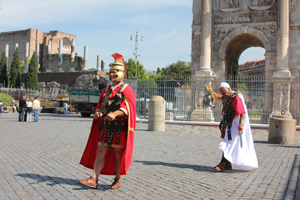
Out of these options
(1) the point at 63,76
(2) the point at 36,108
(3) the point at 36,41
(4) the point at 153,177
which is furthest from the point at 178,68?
(4) the point at 153,177

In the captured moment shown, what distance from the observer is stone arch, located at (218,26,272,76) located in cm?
2062

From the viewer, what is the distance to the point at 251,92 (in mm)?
19297

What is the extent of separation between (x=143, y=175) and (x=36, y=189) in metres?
1.81

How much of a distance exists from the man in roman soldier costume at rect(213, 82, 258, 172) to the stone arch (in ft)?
50.6

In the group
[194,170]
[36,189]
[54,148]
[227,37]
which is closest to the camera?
→ [36,189]

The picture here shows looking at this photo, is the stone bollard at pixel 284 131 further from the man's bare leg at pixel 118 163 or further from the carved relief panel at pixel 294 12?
the carved relief panel at pixel 294 12

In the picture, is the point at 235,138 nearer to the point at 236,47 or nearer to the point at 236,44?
the point at 236,44

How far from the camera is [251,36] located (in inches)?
848

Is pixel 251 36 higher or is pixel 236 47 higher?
pixel 251 36

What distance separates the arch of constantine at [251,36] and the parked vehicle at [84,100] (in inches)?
398

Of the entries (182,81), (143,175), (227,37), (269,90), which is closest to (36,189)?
(143,175)

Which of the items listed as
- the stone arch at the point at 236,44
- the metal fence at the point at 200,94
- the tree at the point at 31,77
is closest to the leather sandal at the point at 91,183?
the metal fence at the point at 200,94

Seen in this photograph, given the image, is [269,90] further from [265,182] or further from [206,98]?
[265,182]

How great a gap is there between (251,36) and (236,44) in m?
1.65
